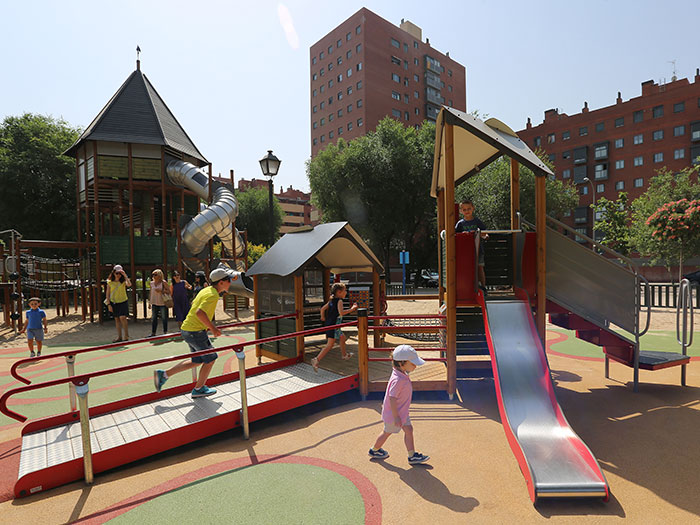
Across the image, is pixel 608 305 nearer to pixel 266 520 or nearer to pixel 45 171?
pixel 266 520

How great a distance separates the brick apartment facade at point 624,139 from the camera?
159 feet

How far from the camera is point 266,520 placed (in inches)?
121

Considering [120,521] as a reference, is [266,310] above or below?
above

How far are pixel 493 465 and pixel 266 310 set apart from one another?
18.7 ft

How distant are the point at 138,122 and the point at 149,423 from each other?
54.0 feet

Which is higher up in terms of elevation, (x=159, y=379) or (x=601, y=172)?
(x=601, y=172)

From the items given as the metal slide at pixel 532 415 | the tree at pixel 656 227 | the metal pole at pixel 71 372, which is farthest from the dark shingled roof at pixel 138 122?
the tree at pixel 656 227

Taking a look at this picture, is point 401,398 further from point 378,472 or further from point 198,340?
point 198,340

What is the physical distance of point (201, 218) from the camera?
53.6ft

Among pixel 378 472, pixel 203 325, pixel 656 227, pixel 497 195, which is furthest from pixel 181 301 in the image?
pixel 497 195

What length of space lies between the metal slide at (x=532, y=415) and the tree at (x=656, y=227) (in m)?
13.7

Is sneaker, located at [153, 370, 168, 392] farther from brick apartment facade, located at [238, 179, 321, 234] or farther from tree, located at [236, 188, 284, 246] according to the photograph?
brick apartment facade, located at [238, 179, 321, 234]

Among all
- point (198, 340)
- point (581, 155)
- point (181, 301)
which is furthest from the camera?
point (581, 155)

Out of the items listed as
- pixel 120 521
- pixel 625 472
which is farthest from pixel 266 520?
pixel 625 472
